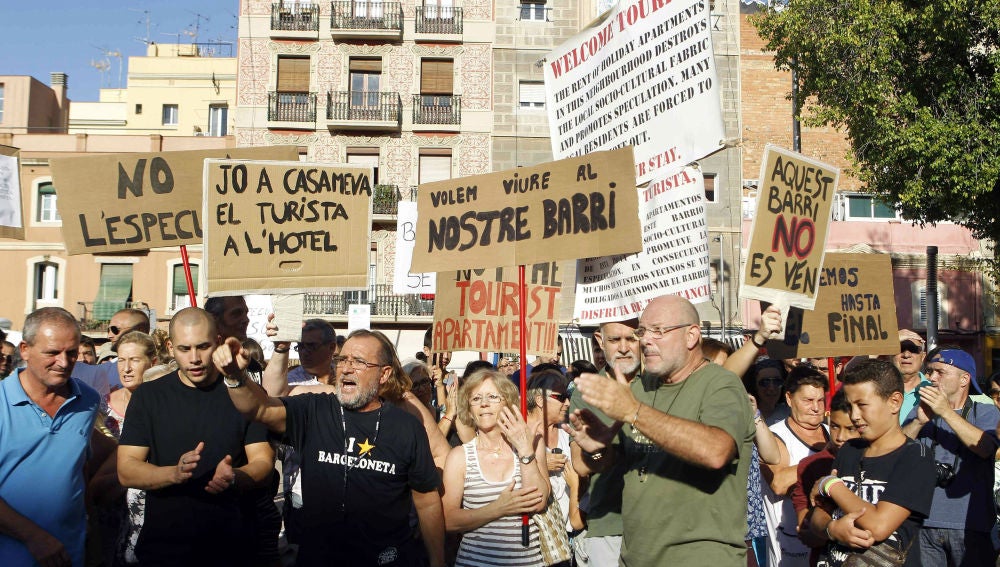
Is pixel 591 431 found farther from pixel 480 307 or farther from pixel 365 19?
pixel 365 19

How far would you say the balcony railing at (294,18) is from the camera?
3067cm

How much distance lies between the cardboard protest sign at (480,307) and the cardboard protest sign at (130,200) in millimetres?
1879

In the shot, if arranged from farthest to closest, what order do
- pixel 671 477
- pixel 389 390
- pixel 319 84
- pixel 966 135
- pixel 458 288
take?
pixel 319 84 < pixel 966 135 < pixel 458 288 < pixel 389 390 < pixel 671 477

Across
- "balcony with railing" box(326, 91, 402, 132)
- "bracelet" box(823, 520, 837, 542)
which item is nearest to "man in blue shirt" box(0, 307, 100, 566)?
"bracelet" box(823, 520, 837, 542)

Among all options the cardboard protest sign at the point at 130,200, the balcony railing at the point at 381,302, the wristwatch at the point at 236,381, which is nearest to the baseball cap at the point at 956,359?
the wristwatch at the point at 236,381

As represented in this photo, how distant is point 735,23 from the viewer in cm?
3098

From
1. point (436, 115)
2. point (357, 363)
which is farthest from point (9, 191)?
point (436, 115)

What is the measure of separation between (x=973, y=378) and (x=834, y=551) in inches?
104

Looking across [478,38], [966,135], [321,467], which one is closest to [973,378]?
[321,467]

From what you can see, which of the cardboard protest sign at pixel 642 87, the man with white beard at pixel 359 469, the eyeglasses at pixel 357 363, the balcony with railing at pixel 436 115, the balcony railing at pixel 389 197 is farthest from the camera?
the balcony with railing at pixel 436 115

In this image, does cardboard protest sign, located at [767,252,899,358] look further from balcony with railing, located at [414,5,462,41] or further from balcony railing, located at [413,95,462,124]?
balcony with railing, located at [414,5,462,41]

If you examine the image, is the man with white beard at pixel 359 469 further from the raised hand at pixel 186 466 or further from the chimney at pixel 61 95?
the chimney at pixel 61 95

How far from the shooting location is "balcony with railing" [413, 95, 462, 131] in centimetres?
3058

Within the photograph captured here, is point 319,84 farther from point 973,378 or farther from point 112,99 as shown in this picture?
point 973,378
